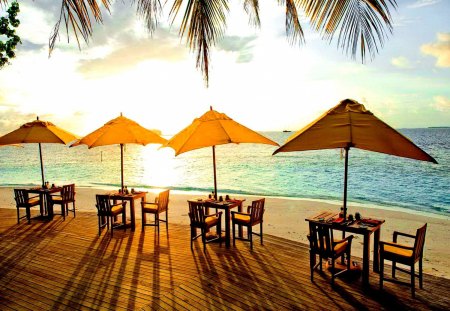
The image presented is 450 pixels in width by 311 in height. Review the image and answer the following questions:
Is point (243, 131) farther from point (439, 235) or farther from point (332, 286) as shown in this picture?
point (439, 235)

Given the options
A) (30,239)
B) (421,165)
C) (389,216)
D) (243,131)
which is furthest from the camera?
(421,165)

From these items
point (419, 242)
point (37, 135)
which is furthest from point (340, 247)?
point (37, 135)

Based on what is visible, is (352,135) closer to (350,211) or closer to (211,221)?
(211,221)

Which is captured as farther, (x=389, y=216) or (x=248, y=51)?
(x=389, y=216)

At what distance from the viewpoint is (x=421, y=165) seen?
120 feet

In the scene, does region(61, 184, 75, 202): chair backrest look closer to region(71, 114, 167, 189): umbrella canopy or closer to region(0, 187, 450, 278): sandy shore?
region(71, 114, 167, 189): umbrella canopy

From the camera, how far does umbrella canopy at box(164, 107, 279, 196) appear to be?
19.6 feet

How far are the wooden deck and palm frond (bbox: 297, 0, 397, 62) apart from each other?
3.29m

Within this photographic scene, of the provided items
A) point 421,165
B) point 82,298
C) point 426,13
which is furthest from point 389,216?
point 421,165

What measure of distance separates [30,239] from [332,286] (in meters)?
6.74

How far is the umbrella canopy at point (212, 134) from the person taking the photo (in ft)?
19.6

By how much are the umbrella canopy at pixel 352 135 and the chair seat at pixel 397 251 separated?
142 cm

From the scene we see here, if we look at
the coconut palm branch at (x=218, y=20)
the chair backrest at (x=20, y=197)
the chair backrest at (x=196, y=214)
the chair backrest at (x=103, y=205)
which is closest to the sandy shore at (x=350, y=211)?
the chair backrest at (x=103, y=205)

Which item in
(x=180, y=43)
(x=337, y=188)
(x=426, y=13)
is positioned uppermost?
(x=426, y=13)
